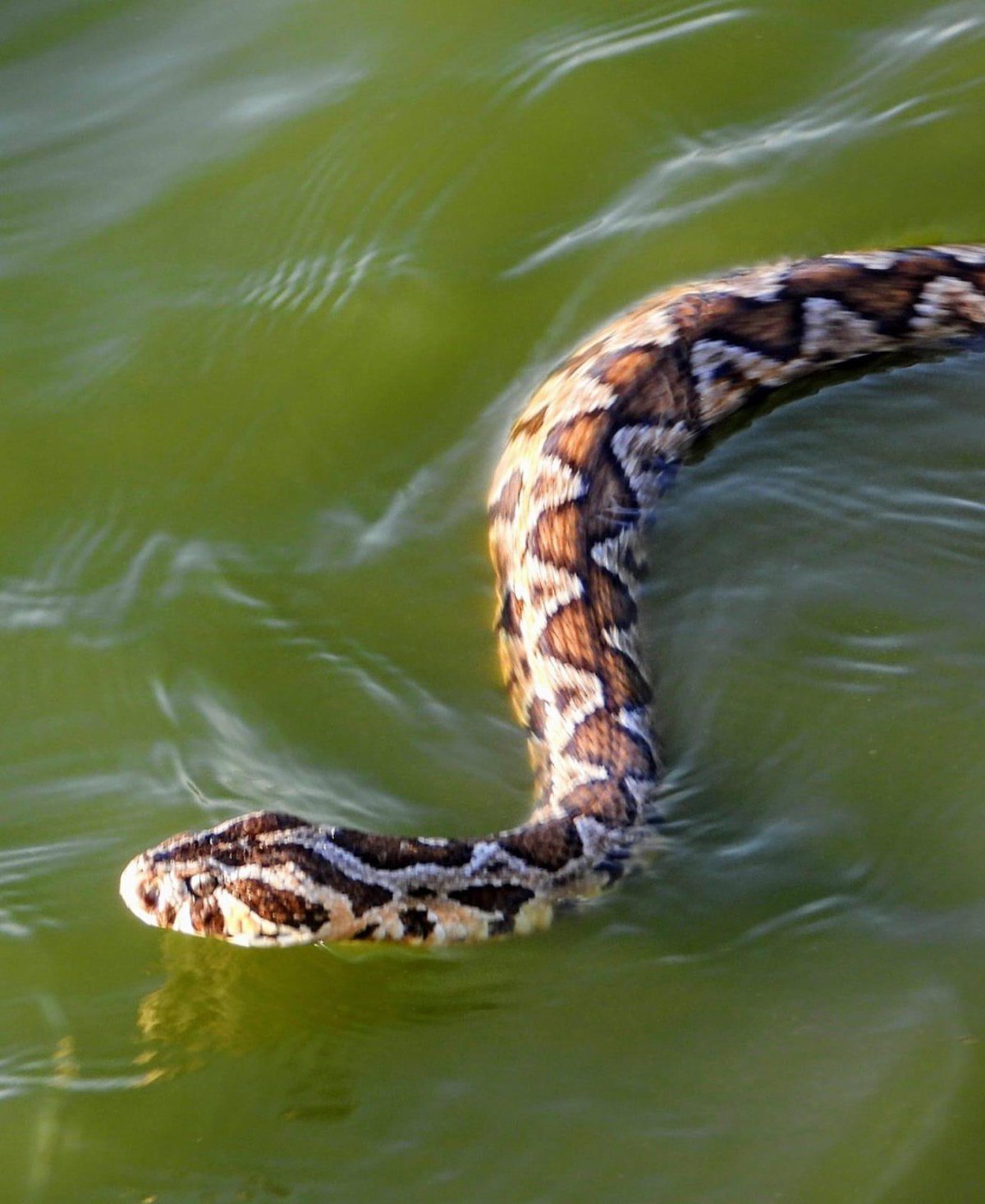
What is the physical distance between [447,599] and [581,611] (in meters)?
0.68

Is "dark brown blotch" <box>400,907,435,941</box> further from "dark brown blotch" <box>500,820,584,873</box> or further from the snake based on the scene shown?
Result: "dark brown blotch" <box>500,820,584,873</box>

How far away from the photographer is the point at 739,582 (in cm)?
724

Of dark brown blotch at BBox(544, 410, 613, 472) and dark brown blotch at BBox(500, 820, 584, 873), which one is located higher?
dark brown blotch at BBox(544, 410, 613, 472)

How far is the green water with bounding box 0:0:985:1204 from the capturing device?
5.23m

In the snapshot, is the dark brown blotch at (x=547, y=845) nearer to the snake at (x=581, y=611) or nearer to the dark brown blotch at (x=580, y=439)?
Result: the snake at (x=581, y=611)

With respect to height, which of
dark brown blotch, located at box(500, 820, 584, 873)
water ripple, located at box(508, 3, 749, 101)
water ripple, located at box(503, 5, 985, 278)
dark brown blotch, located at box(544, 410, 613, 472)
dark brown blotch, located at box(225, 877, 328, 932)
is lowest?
dark brown blotch, located at box(500, 820, 584, 873)

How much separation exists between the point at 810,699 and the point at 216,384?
3446 millimetres

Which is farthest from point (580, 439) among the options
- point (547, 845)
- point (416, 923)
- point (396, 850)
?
point (416, 923)

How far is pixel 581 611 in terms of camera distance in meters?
6.91

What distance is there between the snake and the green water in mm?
150

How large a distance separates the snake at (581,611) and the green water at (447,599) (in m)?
0.15

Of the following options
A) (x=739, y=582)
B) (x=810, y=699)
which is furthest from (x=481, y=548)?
(x=810, y=699)

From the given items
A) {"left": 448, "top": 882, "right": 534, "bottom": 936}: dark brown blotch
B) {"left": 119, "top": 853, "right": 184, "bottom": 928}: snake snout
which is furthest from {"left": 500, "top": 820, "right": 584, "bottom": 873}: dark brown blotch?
{"left": 119, "top": 853, "right": 184, "bottom": 928}: snake snout

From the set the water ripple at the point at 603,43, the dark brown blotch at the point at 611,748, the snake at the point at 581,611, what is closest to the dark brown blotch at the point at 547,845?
the snake at the point at 581,611
